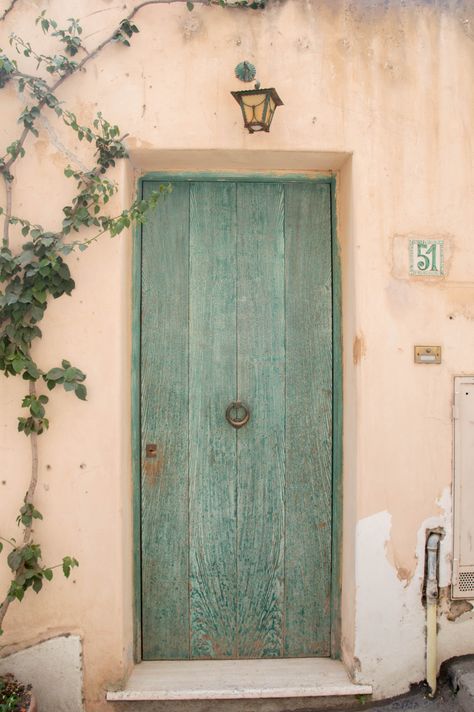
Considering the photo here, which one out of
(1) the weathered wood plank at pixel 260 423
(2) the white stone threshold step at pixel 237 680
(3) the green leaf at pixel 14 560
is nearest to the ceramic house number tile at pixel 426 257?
(1) the weathered wood plank at pixel 260 423

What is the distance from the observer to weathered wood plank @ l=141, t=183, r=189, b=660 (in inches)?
108

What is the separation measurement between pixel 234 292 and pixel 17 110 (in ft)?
3.96

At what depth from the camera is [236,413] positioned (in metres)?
2.75

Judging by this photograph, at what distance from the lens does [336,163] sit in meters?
2.70

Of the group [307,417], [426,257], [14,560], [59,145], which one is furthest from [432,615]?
[59,145]

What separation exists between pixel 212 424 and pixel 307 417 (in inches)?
17.4

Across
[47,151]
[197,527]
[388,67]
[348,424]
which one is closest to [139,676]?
[197,527]

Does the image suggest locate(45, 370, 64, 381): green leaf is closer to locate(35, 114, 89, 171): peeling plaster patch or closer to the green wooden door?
the green wooden door

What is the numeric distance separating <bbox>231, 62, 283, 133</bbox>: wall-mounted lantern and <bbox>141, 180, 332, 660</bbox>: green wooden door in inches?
15.1

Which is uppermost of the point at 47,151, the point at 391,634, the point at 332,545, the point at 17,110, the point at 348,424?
the point at 17,110

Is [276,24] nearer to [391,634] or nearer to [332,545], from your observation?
[332,545]

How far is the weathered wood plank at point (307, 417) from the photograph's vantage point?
2770mm

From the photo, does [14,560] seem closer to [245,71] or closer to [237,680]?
[237,680]

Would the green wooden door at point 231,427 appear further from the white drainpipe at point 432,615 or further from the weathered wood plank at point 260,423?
the white drainpipe at point 432,615
